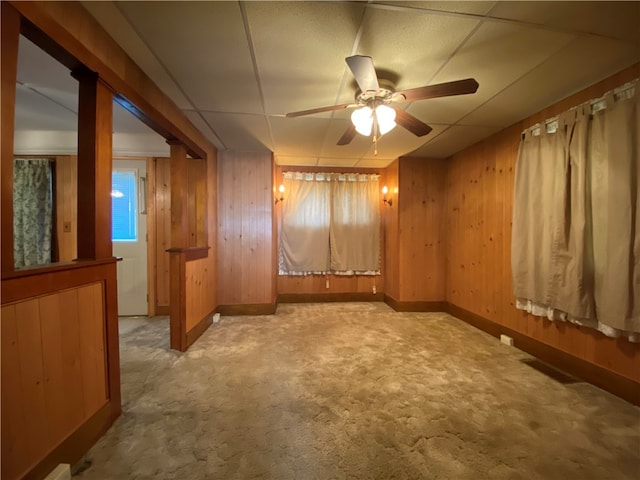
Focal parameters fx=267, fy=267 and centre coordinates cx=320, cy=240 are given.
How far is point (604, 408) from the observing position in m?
1.79

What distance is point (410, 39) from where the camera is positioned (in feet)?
5.24

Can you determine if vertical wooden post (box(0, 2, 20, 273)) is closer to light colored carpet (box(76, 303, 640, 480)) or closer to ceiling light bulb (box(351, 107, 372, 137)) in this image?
light colored carpet (box(76, 303, 640, 480))

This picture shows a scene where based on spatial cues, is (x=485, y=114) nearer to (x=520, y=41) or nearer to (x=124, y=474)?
(x=520, y=41)

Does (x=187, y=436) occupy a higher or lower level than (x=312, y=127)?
lower


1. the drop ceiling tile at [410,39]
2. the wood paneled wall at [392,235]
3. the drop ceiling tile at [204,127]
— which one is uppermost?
the drop ceiling tile at [204,127]

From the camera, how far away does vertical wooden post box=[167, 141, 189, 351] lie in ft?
8.70

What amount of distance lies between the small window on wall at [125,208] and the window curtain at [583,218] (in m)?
4.76

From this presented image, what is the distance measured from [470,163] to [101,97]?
152 inches

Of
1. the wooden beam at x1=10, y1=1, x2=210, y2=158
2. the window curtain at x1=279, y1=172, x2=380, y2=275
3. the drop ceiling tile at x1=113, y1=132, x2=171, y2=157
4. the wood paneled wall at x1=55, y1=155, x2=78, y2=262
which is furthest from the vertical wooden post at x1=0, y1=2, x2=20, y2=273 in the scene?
the window curtain at x1=279, y1=172, x2=380, y2=275

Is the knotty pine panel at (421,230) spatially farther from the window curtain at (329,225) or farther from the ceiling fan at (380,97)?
the ceiling fan at (380,97)

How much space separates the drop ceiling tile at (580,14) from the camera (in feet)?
4.42

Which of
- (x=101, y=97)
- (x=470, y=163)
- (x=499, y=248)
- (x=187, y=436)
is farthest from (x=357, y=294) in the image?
(x=101, y=97)

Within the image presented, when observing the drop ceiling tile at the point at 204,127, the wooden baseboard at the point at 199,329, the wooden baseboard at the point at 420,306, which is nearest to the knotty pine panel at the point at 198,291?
the wooden baseboard at the point at 199,329

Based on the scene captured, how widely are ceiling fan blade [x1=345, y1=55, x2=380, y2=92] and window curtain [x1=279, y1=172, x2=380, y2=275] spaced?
2.89m
